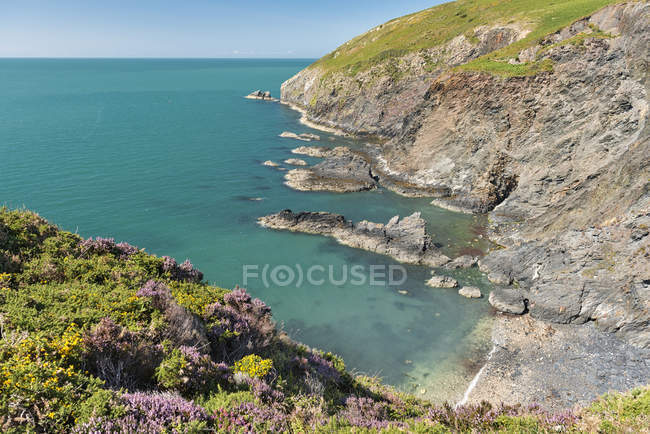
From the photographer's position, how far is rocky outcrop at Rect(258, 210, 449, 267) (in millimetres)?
37688


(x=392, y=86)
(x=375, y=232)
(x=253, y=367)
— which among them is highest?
(x=392, y=86)

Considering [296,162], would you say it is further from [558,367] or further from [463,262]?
[558,367]

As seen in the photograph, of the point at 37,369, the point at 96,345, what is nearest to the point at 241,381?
the point at 96,345

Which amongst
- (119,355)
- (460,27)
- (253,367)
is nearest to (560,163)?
(253,367)

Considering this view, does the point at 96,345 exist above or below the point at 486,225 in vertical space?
above

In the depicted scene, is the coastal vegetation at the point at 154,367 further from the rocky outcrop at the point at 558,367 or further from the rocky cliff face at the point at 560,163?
the rocky cliff face at the point at 560,163

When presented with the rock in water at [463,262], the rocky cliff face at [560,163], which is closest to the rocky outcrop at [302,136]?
the rocky cliff face at [560,163]

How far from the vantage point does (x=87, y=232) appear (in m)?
40.7

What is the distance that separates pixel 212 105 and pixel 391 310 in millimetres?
125266

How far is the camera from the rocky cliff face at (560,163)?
27075 millimetres

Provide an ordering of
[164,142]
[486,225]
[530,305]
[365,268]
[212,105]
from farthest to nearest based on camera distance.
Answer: [212,105] < [164,142] < [486,225] < [365,268] < [530,305]

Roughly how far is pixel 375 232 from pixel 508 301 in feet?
53.3

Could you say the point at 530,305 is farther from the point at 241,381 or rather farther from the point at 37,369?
the point at 37,369

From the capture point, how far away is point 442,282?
33.1 meters
